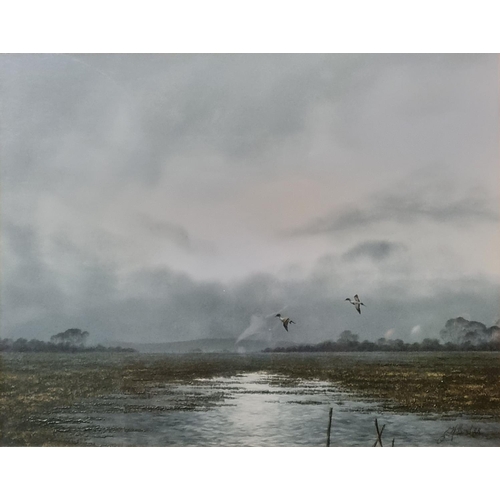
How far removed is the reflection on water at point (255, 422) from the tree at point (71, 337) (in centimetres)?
64

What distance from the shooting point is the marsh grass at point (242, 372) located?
581cm

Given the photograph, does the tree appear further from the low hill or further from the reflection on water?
the reflection on water

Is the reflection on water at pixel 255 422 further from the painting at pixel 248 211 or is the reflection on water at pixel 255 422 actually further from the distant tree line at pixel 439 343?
the distant tree line at pixel 439 343

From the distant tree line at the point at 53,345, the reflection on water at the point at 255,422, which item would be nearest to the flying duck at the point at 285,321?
the reflection on water at the point at 255,422

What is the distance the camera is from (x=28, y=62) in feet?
19.6

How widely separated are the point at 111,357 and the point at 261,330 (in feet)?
5.26

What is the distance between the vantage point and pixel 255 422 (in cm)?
574

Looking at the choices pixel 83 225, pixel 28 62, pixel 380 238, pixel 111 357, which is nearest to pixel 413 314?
pixel 380 238

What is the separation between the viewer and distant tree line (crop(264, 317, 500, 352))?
589 cm

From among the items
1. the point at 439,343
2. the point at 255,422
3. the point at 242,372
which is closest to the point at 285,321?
the point at 242,372

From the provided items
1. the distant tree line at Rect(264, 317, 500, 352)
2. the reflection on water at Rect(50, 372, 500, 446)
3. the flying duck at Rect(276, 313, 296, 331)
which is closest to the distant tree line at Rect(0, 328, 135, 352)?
the reflection on water at Rect(50, 372, 500, 446)

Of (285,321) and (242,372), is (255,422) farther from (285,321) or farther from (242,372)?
(285,321)

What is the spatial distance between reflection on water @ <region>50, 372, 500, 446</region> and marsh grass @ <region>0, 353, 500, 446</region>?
0.09m

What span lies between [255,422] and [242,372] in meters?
0.52
